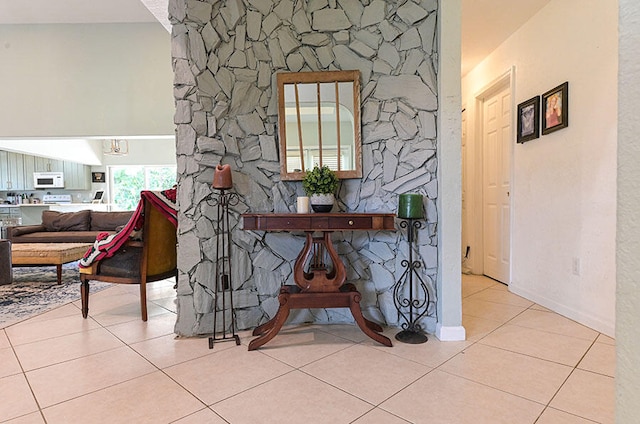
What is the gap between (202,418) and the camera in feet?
4.68

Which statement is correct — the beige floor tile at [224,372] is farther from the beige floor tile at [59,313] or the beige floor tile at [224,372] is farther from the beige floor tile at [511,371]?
the beige floor tile at [59,313]

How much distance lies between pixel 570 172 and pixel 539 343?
1379 mm

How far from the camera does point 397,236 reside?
247 cm

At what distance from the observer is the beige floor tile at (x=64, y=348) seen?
6.60ft

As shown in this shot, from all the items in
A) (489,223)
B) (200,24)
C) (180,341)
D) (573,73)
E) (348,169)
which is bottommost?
(180,341)

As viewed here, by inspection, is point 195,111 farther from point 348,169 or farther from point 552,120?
point 552,120

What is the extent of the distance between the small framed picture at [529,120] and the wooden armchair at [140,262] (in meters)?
3.33

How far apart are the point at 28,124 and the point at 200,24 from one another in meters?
4.75

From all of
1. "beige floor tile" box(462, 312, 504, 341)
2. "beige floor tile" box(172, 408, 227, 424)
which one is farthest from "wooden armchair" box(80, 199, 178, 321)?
"beige floor tile" box(462, 312, 504, 341)

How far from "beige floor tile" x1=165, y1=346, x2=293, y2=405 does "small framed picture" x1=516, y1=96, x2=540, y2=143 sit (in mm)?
2918

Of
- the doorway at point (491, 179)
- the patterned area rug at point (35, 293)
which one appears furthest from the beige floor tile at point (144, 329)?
the doorway at point (491, 179)

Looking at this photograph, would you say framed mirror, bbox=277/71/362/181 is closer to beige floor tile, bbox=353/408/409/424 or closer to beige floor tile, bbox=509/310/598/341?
beige floor tile, bbox=353/408/409/424

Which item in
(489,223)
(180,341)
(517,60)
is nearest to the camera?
(180,341)

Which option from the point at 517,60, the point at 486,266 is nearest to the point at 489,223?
the point at 486,266
